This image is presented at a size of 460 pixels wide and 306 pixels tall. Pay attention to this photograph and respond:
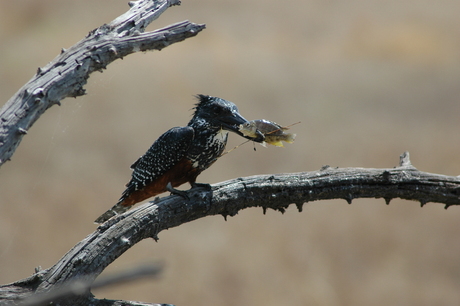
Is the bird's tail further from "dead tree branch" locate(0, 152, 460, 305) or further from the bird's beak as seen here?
the bird's beak

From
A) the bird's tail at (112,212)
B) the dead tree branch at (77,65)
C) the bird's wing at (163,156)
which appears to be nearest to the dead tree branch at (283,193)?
the bird's wing at (163,156)

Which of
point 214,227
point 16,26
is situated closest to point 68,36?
point 16,26

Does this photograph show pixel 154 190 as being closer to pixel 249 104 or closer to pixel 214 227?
pixel 214 227

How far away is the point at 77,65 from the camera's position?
6.72 feet

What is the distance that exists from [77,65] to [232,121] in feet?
3.13

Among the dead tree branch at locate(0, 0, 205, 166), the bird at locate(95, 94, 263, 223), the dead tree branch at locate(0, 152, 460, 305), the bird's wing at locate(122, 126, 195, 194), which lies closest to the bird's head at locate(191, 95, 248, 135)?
the bird at locate(95, 94, 263, 223)

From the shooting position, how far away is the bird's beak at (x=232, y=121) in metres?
2.67

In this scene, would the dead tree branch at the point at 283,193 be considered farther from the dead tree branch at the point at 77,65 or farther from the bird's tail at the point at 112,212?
the bird's tail at the point at 112,212

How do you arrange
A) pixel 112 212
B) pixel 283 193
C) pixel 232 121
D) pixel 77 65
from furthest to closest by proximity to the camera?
pixel 112 212
pixel 232 121
pixel 283 193
pixel 77 65

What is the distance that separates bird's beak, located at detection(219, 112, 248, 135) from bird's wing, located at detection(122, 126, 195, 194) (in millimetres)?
189

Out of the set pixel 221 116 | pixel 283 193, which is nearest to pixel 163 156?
pixel 221 116

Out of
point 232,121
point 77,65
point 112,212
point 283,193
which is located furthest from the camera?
point 112,212

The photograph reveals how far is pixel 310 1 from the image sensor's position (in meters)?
7.16

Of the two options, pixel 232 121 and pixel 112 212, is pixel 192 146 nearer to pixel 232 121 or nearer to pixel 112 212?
pixel 232 121
